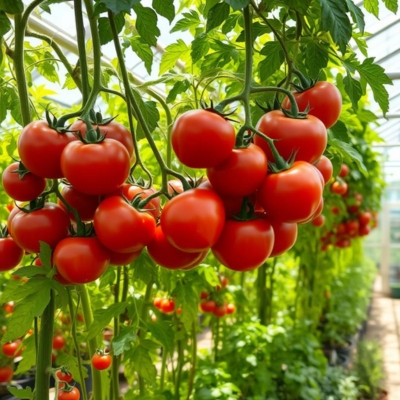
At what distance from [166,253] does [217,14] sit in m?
0.31

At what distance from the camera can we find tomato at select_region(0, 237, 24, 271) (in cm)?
64

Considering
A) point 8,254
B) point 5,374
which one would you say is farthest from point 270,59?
point 5,374

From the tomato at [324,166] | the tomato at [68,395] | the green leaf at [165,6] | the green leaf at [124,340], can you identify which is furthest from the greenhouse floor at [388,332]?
the green leaf at [165,6]

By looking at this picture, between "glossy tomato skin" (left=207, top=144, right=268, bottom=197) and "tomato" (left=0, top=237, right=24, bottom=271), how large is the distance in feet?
1.04

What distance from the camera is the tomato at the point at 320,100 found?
1.89ft

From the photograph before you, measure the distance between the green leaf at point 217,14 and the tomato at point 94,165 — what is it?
216 millimetres

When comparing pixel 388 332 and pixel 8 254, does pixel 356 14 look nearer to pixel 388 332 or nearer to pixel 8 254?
pixel 8 254

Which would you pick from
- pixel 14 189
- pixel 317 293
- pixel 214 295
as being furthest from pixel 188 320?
pixel 317 293

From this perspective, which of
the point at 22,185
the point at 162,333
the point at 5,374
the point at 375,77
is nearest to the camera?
the point at 22,185

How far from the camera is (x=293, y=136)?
50cm

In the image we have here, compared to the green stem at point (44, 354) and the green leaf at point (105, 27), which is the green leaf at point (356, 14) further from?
the green stem at point (44, 354)

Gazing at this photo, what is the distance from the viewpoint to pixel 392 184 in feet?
29.1

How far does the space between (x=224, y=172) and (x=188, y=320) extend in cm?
105

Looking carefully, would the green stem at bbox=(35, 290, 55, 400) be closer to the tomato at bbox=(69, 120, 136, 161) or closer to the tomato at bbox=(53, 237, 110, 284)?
the tomato at bbox=(53, 237, 110, 284)
